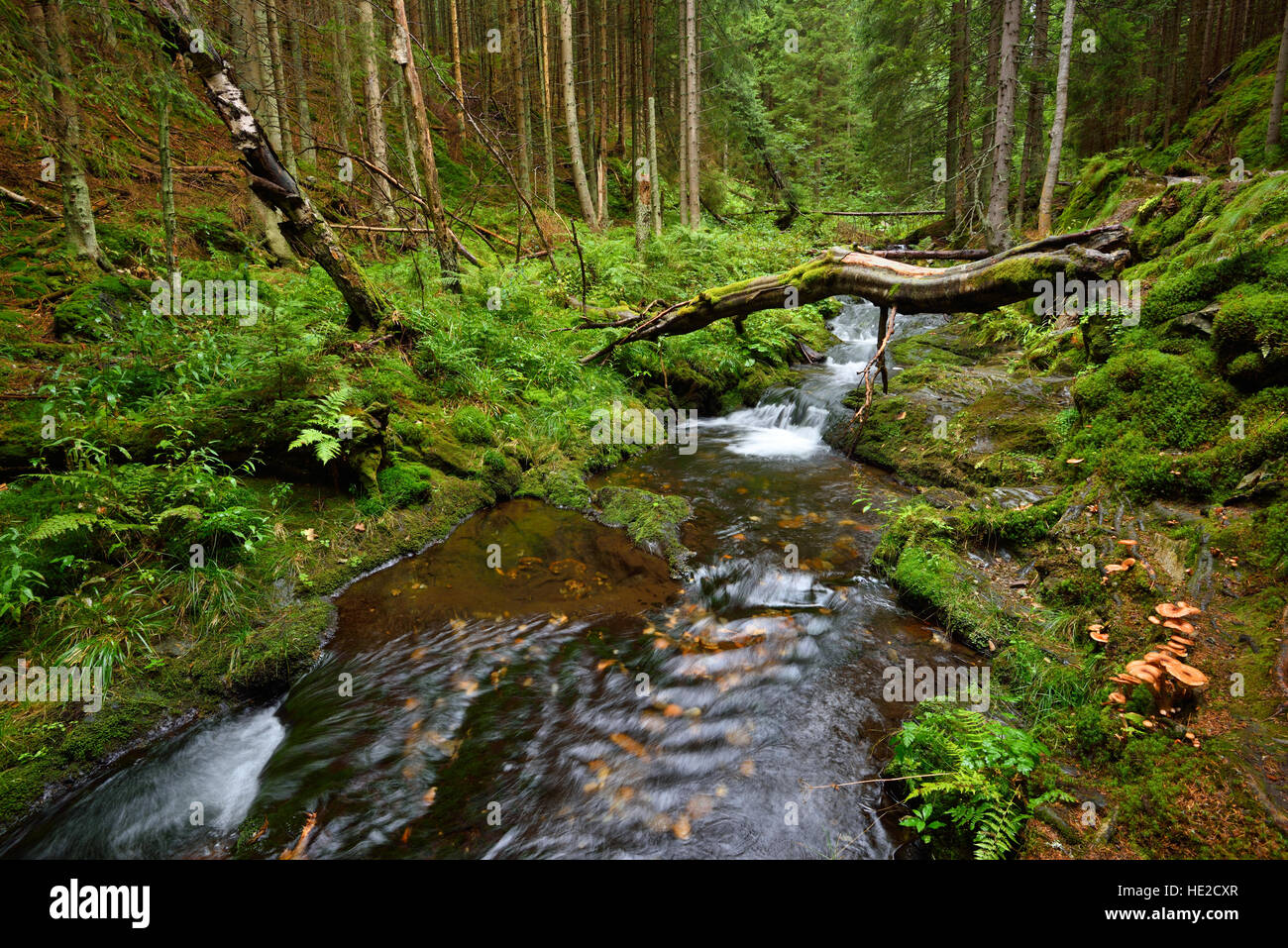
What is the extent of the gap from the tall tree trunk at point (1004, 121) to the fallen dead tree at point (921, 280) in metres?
5.82

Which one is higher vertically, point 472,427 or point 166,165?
point 166,165

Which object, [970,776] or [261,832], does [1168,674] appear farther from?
[261,832]

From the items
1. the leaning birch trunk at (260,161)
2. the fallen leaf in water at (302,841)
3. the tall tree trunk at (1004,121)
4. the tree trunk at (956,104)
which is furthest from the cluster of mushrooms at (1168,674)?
the tree trunk at (956,104)

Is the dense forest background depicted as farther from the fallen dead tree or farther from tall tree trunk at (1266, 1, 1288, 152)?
the fallen dead tree

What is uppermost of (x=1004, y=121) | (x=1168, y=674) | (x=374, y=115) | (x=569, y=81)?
(x=569, y=81)

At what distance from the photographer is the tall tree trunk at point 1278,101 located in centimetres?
1148

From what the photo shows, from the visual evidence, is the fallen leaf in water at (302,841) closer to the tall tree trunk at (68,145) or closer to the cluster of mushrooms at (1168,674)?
the cluster of mushrooms at (1168,674)

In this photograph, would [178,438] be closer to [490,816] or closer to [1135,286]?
[490,816]

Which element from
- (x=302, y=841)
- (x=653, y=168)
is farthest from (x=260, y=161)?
(x=653, y=168)

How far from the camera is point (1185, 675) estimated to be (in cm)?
253

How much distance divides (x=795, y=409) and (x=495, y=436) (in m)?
5.87

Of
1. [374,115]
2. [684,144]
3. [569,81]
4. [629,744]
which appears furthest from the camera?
[684,144]

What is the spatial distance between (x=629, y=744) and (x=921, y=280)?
5.89 metres
